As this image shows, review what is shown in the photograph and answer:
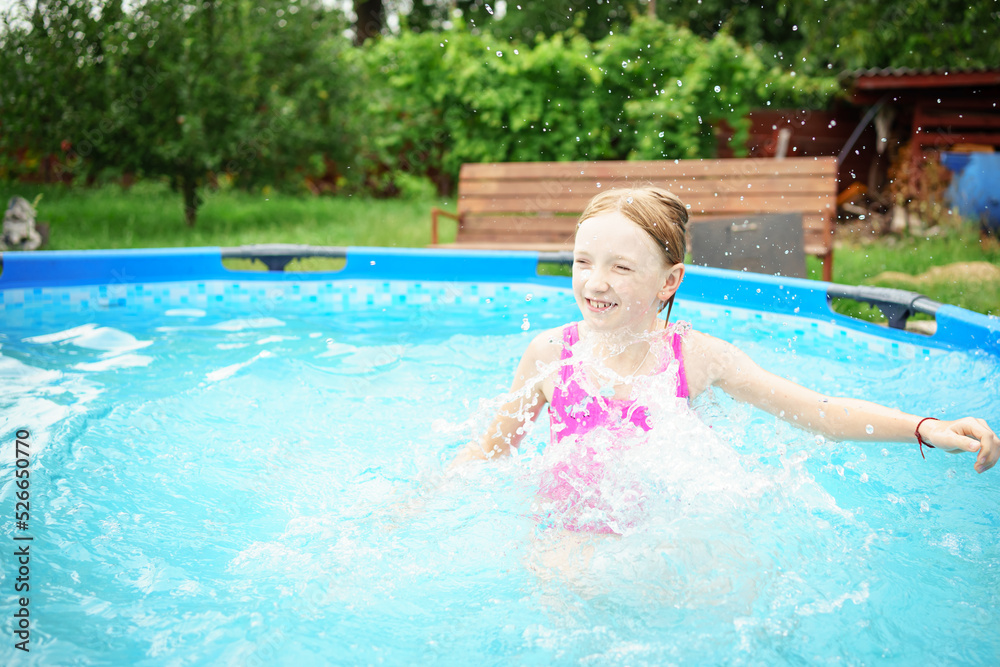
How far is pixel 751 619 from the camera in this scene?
1.85 metres

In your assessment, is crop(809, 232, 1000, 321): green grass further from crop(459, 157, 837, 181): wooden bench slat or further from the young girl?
the young girl

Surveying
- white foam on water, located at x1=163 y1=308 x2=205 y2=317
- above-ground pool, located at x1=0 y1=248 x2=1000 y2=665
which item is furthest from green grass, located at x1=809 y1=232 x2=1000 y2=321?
white foam on water, located at x1=163 y1=308 x2=205 y2=317

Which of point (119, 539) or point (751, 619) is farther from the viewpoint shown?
point (119, 539)

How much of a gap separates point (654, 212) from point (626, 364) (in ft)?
1.53

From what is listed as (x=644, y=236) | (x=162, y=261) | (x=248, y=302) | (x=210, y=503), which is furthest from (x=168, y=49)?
(x=644, y=236)

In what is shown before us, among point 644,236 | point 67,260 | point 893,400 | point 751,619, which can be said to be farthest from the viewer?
point 67,260

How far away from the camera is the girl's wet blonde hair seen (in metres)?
2.15

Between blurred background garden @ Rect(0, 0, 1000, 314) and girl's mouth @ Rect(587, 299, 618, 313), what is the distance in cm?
372

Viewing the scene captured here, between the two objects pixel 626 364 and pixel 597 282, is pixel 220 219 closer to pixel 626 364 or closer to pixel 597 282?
pixel 626 364

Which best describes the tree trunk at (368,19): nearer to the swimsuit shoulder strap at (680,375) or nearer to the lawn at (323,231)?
the lawn at (323,231)

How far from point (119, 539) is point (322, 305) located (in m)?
3.07

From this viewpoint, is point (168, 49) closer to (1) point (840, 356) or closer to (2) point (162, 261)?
(2) point (162, 261)

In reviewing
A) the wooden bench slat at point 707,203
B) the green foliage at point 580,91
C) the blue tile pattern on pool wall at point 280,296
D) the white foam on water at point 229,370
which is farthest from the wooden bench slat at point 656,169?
the white foam on water at point 229,370

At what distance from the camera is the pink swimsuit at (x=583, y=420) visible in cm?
231
